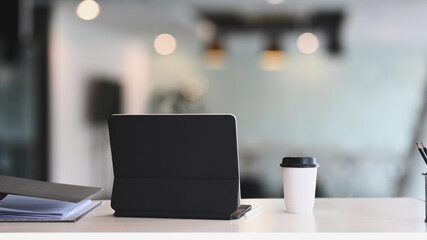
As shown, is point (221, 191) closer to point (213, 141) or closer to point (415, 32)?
point (213, 141)

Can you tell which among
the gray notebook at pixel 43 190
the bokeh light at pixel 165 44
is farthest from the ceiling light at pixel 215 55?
the gray notebook at pixel 43 190

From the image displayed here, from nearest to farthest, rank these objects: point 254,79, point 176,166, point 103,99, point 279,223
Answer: point 279,223 → point 176,166 → point 254,79 → point 103,99

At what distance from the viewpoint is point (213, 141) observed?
1461 millimetres

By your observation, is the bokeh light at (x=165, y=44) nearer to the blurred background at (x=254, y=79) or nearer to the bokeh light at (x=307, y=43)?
the blurred background at (x=254, y=79)

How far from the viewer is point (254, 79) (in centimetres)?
432

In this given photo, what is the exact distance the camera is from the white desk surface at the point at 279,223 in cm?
129

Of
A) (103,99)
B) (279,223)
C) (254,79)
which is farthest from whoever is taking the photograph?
(103,99)

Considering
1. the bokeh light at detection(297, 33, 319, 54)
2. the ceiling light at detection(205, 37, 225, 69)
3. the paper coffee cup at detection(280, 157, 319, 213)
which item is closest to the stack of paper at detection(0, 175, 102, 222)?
the paper coffee cup at detection(280, 157, 319, 213)

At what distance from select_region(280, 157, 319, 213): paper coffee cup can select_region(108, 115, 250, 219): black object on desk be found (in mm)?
141

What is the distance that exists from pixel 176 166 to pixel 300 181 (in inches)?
12.3

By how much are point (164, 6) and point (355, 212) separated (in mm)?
3069

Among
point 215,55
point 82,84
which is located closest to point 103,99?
point 82,84

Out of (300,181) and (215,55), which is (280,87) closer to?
(215,55)
